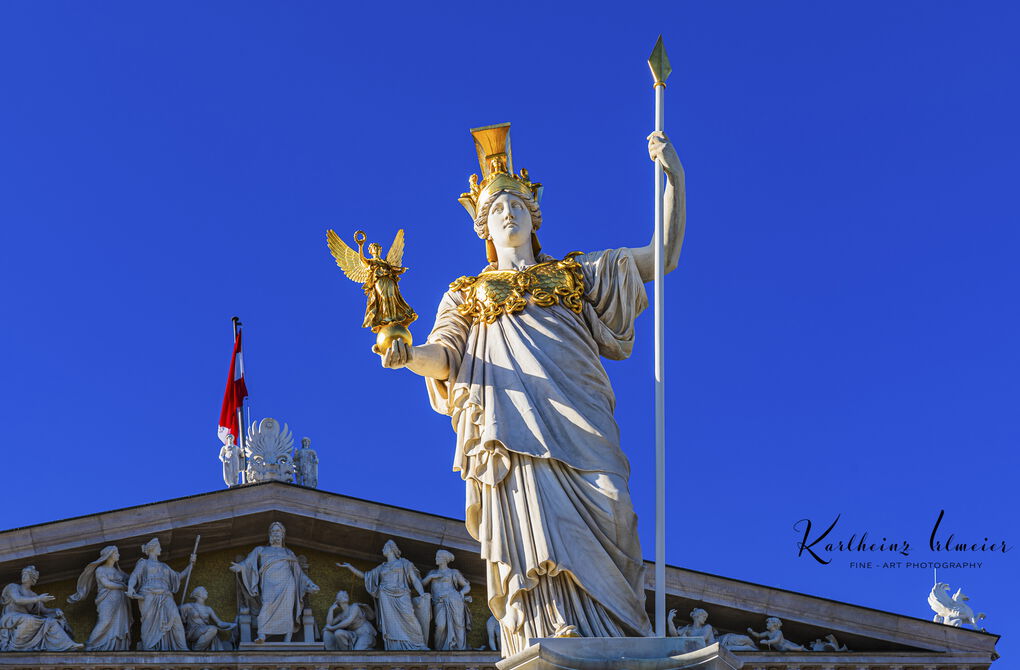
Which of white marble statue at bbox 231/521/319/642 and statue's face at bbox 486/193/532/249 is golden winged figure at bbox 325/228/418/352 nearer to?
statue's face at bbox 486/193/532/249

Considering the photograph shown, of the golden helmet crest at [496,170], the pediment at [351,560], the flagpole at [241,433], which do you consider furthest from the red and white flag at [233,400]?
the golden helmet crest at [496,170]

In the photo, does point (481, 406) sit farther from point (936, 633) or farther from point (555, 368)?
point (936, 633)

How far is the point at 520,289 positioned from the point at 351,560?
1878cm

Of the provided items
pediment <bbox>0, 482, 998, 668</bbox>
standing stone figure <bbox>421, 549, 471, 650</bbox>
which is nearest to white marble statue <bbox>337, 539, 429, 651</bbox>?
standing stone figure <bbox>421, 549, 471, 650</bbox>

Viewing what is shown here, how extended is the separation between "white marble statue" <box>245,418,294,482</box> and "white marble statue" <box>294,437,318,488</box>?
12 cm

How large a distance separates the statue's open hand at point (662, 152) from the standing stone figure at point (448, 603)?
18056 millimetres

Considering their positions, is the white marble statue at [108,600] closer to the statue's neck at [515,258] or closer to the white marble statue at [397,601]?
the white marble statue at [397,601]

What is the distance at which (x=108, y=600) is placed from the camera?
1046 inches

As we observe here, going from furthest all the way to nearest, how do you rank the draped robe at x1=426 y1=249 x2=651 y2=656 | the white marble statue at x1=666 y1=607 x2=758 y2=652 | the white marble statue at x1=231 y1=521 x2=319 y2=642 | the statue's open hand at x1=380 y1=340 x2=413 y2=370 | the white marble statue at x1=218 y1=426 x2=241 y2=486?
the white marble statue at x1=218 y1=426 x2=241 y2=486 < the white marble statue at x1=231 y1=521 x2=319 y2=642 < the white marble statue at x1=666 y1=607 x2=758 y2=652 < the statue's open hand at x1=380 y1=340 x2=413 y2=370 < the draped robe at x1=426 y1=249 x2=651 y2=656

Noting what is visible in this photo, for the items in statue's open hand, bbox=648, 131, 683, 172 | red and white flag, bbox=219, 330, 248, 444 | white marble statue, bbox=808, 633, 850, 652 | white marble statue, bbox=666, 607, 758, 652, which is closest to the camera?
statue's open hand, bbox=648, 131, 683, 172

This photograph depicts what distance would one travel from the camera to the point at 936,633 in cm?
2827

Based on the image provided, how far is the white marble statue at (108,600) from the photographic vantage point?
26344 mm

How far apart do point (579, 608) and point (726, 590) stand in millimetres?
18919

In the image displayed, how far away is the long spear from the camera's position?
8609 mm
